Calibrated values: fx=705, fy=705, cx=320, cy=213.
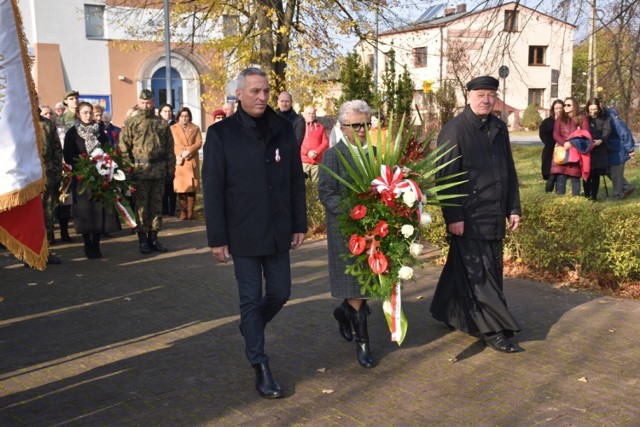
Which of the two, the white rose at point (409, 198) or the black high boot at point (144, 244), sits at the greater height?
the white rose at point (409, 198)

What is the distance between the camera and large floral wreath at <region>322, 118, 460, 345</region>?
5.07 meters

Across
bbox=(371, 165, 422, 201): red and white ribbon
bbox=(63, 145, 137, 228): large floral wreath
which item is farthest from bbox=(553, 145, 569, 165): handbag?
bbox=(371, 165, 422, 201): red and white ribbon

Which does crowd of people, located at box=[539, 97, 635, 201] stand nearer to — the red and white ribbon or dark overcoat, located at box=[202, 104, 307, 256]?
the red and white ribbon

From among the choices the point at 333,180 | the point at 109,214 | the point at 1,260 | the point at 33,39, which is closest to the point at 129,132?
the point at 109,214

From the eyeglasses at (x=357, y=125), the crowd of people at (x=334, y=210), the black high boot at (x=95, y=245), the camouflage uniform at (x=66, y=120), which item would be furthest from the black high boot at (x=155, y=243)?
the eyeglasses at (x=357, y=125)

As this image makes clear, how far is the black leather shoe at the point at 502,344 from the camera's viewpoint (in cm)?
575

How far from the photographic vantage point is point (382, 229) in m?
5.03

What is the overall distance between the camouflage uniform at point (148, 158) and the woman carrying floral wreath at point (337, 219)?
5.13 m

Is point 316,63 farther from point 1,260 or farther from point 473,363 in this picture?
point 473,363

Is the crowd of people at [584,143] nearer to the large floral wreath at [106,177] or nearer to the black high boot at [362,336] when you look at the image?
the large floral wreath at [106,177]

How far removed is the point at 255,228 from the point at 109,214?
547 centimetres

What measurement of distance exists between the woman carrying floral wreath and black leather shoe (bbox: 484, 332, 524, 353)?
106 cm

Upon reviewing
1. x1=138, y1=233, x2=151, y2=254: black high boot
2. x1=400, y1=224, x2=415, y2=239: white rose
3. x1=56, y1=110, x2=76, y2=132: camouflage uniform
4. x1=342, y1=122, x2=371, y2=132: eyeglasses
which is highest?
x1=56, y1=110, x2=76, y2=132: camouflage uniform

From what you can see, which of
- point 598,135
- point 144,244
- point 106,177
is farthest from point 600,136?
point 106,177
